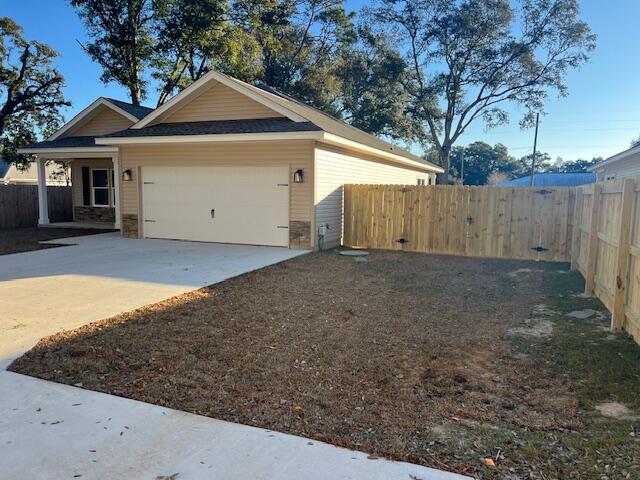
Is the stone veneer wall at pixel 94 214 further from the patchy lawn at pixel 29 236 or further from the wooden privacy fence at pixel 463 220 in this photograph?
the wooden privacy fence at pixel 463 220

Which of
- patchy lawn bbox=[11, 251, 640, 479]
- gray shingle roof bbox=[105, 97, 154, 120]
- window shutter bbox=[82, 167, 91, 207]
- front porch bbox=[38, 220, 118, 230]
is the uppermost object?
gray shingle roof bbox=[105, 97, 154, 120]

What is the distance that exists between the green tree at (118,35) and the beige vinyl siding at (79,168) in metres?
8.15

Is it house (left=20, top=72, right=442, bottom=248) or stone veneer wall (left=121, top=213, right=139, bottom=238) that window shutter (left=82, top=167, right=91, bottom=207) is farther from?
stone veneer wall (left=121, top=213, right=139, bottom=238)

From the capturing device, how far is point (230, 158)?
11.7 m

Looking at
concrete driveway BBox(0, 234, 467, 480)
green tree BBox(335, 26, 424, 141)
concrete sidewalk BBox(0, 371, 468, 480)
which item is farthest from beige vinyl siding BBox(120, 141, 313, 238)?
green tree BBox(335, 26, 424, 141)

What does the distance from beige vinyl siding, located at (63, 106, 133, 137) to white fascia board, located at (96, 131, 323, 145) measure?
15.6 feet

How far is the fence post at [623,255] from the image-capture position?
4.90 metres

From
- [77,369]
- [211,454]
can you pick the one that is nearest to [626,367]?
[211,454]

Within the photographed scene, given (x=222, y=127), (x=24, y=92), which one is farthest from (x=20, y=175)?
(x=222, y=127)

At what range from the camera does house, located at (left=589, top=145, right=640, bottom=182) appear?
14.2 meters

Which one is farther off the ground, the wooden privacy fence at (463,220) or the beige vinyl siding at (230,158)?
the beige vinyl siding at (230,158)

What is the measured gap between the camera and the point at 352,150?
1317cm

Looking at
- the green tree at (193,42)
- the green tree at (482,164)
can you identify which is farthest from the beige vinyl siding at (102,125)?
the green tree at (482,164)

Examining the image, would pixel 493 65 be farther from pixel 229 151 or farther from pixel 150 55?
pixel 229 151
